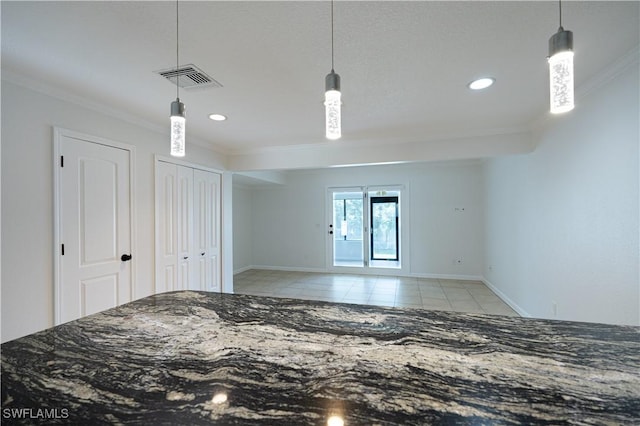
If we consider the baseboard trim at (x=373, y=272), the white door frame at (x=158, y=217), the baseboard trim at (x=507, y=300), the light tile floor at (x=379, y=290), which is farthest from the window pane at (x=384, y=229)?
the white door frame at (x=158, y=217)

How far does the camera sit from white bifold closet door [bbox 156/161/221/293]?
3.20 meters

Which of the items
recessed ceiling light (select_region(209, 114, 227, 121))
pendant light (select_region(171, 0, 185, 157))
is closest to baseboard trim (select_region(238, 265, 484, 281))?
recessed ceiling light (select_region(209, 114, 227, 121))

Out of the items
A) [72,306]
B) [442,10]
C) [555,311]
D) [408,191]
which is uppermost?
[442,10]

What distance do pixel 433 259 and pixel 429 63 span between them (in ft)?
15.8

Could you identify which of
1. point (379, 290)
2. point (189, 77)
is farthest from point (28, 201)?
point (379, 290)

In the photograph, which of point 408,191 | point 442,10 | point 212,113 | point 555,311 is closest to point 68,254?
point 212,113

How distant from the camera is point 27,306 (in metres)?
2.04

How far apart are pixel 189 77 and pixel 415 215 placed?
202 inches

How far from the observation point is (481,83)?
2.17 m

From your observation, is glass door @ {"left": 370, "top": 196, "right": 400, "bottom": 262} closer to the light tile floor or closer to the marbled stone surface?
the light tile floor

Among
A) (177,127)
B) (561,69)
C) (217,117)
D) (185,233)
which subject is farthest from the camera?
(185,233)

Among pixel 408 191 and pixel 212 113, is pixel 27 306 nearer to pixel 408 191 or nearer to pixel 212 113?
pixel 212 113

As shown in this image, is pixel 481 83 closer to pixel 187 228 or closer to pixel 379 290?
pixel 187 228

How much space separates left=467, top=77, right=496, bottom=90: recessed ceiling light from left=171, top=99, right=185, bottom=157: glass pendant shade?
2.12 meters
